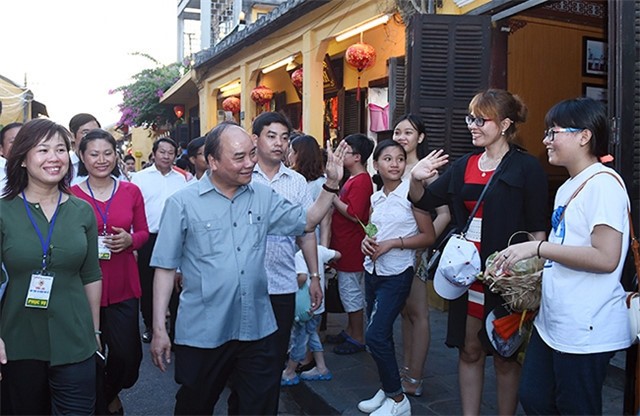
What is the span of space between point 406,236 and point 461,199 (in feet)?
2.67

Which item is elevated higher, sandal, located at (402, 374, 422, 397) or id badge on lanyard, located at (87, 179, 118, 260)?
id badge on lanyard, located at (87, 179, 118, 260)

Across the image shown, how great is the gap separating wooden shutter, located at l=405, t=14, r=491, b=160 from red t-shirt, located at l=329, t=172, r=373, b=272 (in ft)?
4.31

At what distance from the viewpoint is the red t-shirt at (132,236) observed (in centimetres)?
401

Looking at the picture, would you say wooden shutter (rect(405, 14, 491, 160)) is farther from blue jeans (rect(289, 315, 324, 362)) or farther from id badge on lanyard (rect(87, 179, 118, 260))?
id badge on lanyard (rect(87, 179, 118, 260))

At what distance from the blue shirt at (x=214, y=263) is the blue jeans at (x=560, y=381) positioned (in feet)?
4.51

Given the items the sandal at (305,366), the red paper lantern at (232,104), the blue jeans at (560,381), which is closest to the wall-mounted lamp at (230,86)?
the red paper lantern at (232,104)

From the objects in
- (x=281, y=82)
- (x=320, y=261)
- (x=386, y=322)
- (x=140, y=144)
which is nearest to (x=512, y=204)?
(x=386, y=322)

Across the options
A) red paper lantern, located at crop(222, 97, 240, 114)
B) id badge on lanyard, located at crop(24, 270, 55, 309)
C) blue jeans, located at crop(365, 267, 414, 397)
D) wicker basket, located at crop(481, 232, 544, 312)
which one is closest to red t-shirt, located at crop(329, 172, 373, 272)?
blue jeans, located at crop(365, 267, 414, 397)

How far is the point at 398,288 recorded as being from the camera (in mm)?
4168

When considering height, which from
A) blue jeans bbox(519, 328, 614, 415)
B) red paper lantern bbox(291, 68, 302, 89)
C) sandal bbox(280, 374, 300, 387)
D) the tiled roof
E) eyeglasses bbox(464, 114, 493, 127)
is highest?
the tiled roof

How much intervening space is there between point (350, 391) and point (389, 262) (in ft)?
4.06

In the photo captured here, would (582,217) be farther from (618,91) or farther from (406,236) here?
(618,91)

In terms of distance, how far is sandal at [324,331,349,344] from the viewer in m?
6.02

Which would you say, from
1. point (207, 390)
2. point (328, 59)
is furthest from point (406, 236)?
point (328, 59)
